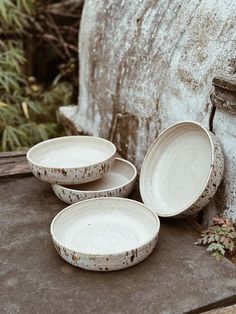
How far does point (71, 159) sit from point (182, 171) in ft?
2.64

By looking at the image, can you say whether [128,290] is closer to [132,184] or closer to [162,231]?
[162,231]

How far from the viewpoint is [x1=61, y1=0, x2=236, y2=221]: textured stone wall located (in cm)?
242

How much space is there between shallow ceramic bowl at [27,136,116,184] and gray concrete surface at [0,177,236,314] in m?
0.32

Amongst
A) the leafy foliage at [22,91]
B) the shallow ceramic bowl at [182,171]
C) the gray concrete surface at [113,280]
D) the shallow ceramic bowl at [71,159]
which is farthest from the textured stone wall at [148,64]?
the leafy foliage at [22,91]

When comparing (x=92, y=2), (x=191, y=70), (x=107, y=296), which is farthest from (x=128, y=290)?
(x=92, y=2)

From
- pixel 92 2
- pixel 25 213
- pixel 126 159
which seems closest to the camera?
pixel 25 213

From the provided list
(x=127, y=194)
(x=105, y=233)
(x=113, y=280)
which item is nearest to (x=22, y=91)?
(x=127, y=194)

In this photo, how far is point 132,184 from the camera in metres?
2.77

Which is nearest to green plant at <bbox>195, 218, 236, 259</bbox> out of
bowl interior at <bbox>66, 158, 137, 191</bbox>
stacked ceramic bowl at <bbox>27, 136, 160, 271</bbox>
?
stacked ceramic bowl at <bbox>27, 136, 160, 271</bbox>

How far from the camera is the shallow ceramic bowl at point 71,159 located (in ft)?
8.64

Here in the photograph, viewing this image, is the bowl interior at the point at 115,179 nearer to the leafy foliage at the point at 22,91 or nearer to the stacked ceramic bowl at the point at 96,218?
the stacked ceramic bowl at the point at 96,218

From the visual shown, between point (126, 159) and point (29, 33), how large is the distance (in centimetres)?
271

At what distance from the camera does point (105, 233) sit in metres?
2.37

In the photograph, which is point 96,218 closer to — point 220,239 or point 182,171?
point 182,171
